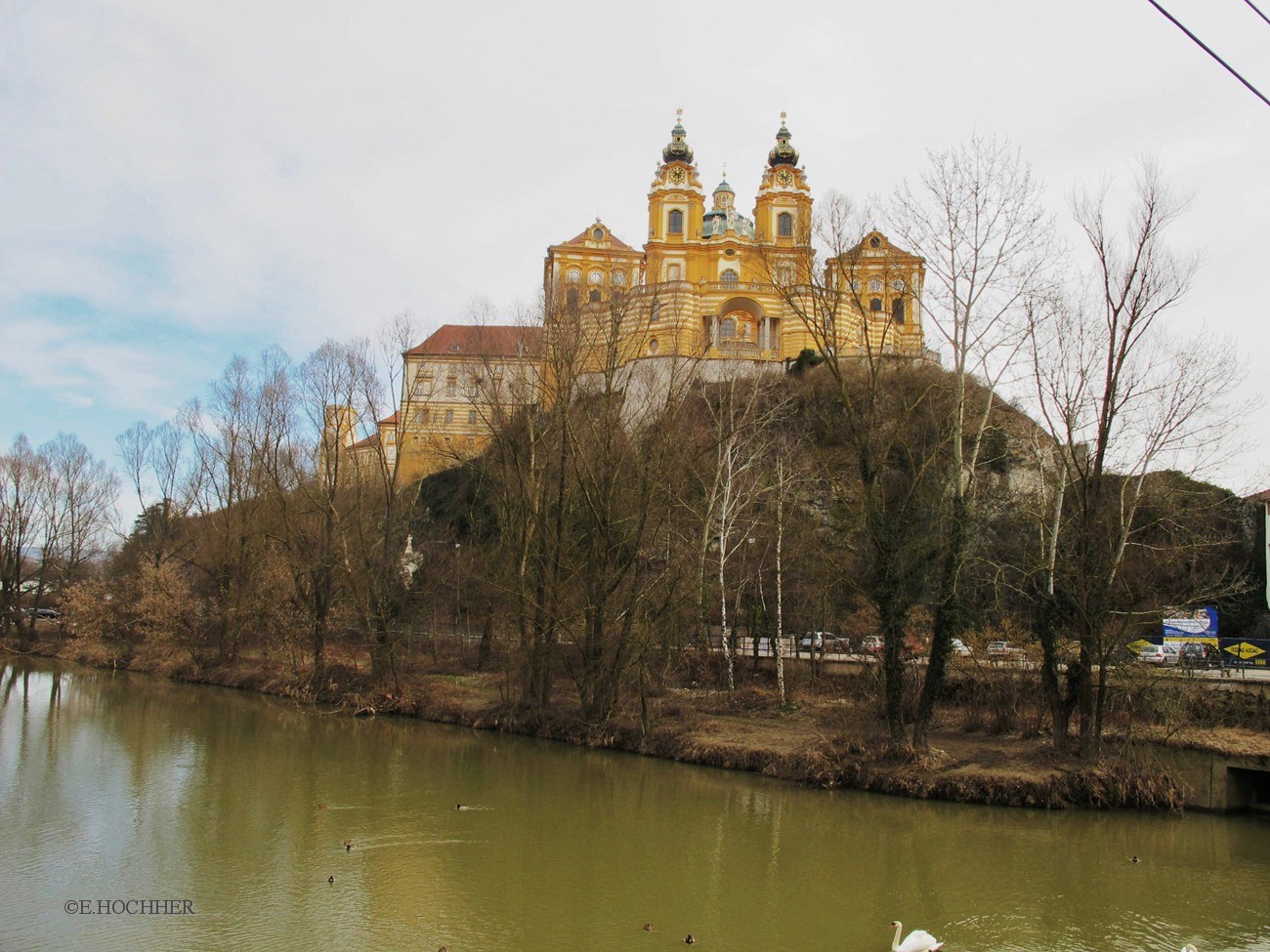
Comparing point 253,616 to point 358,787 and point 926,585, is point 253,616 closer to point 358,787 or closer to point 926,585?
point 358,787

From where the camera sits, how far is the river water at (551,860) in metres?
10.9

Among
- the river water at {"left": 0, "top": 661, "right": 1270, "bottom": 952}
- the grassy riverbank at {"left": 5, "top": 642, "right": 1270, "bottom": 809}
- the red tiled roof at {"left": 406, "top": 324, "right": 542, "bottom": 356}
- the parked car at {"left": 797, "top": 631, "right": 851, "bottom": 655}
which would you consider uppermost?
the red tiled roof at {"left": 406, "top": 324, "right": 542, "bottom": 356}

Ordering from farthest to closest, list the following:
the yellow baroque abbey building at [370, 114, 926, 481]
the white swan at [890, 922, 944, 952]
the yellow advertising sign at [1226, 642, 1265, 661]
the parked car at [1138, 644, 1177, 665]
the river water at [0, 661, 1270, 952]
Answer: the yellow baroque abbey building at [370, 114, 926, 481] → the yellow advertising sign at [1226, 642, 1265, 661] → the parked car at [1138, 644, 1177, 665] → the river water at [0, 661, 1270, 952] → the white swan at [890, 922, 944, 952]

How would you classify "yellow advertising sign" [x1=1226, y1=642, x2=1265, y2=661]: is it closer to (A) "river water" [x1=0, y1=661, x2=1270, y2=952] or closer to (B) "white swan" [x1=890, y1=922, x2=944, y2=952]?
(A) "river water" [x1=0, y1=661, x2=1270, y2=952]

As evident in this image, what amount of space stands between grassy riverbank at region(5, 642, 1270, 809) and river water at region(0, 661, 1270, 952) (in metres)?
0.52

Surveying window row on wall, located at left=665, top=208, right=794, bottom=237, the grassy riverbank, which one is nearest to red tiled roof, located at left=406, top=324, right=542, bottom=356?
the grassy riverbank

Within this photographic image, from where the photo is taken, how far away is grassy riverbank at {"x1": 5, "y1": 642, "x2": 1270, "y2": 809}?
17.4 meters

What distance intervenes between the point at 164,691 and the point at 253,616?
4126mm

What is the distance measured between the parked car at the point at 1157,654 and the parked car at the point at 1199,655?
12.6 inches

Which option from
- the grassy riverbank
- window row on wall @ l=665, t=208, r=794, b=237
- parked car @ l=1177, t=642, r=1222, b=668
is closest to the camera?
the grassy riverbank

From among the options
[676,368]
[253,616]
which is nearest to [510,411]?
[676,368]

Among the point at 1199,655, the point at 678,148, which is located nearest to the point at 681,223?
the point at 678,148

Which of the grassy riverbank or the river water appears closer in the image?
the river water

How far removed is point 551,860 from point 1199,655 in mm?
18824
